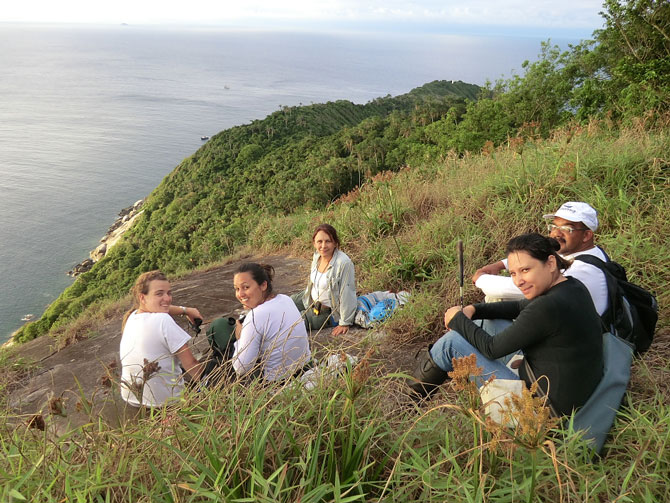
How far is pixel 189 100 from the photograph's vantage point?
106625 mm

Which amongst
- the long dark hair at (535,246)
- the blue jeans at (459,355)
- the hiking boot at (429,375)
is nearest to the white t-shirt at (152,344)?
the hiking boot at (429,375)

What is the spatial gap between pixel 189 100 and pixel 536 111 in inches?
3964

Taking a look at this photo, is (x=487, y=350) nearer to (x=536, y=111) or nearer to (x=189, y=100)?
(x=536, y=111)

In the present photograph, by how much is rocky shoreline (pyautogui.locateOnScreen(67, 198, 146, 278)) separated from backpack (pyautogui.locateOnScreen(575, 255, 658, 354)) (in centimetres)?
4498

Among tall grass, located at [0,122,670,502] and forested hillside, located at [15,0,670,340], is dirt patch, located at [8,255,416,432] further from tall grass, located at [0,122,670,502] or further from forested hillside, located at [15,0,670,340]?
forested hillside, located at [15,0,670,340]

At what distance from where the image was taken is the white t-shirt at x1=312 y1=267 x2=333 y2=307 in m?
4.22

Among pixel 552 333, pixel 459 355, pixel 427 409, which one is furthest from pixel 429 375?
pixel 552 333

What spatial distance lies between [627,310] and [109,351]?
5.23m

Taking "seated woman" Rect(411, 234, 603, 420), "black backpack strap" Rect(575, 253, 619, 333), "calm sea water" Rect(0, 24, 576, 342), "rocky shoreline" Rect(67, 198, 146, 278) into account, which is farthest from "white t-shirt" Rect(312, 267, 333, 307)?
"rocky shoreline" Rect(67, 198, 146, 278)

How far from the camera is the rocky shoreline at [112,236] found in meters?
41.1

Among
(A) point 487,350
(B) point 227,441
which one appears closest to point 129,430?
(B) point 227,441

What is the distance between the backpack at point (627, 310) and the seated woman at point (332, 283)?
1982mm

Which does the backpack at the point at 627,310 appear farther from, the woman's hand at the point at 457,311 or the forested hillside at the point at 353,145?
the forested hillside at the point at 353,145

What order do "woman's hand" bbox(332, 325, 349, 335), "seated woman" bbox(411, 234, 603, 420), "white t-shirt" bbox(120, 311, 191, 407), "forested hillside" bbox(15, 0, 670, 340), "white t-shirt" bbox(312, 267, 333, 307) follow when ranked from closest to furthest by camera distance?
1. "seated woman" bbox(411, 234, 603, 420)
2. "white t-shirt" bbox(120, 311, 191, 407)
3. "woman's hand" bbox(332, 325, 349, 335)
4. "white t-shirt" bbox(312, 267, 333, 307)
5. "forested hillside" bbox(15, 0, 670, 340)
